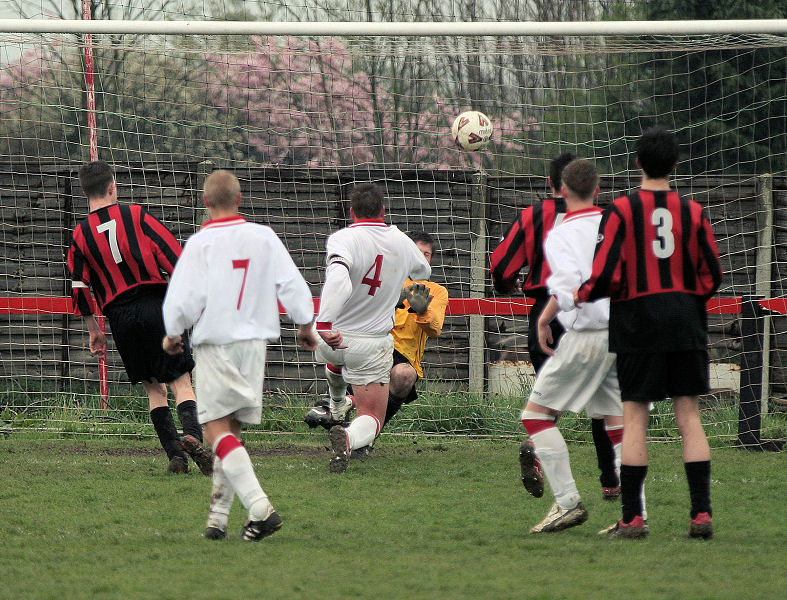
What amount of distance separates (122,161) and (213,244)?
17.0ft

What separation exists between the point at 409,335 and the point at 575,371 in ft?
8.90

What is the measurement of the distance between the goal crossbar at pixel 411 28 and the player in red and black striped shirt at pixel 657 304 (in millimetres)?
3097

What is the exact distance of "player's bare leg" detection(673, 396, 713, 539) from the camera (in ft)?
14.0

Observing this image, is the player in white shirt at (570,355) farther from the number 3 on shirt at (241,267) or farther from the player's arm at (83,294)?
the player's arm at (83,294)

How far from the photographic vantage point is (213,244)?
4.34 meters

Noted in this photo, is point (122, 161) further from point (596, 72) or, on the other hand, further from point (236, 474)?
point (236, 474)

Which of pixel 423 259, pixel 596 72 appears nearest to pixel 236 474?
pixel 423 259

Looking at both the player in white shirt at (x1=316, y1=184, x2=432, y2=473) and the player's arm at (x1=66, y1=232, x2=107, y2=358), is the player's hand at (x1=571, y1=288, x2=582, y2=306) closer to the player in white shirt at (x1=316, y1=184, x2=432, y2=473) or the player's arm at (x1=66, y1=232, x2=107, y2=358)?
the player in white shirt at (x1=316, y1=184, x2=432, y2=473)

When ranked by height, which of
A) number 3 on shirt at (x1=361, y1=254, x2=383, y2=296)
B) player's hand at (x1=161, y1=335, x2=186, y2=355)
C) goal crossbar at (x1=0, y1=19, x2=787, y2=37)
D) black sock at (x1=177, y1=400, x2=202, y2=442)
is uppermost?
goal crossbar at (x1=0, y1=19, x2=787, y2=37)

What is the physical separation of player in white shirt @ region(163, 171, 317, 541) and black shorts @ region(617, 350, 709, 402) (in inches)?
56.5

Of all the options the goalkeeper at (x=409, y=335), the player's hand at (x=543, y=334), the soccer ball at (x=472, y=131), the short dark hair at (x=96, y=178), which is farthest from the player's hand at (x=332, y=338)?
the soccer ball at (x=472, y=131)

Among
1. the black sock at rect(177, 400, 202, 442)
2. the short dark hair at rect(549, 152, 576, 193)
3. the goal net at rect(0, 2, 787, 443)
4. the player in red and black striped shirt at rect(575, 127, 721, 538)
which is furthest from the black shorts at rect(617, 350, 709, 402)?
the goal net at rect(0, 2, 787, 443)

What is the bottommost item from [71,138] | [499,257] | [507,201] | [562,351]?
[562,351]

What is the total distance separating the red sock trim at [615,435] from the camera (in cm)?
502
